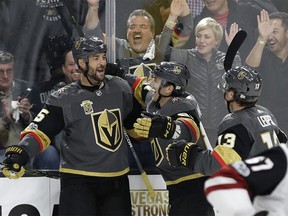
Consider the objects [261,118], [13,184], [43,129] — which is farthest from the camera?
[13,184]

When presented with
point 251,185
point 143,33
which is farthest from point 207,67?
point 251,185

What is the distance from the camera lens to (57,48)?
200 inches

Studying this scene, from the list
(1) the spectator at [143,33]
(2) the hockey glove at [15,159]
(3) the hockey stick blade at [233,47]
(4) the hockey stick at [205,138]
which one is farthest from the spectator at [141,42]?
(2) the hockey glove at [15,159]

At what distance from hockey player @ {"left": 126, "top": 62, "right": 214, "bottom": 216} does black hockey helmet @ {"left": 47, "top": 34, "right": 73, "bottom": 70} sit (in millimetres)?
677

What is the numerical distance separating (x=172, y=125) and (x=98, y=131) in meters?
0.51

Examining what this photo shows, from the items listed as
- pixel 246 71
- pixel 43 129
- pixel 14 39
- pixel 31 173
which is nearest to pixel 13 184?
pixel 31 173

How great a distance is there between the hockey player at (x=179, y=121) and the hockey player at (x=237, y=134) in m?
0.25

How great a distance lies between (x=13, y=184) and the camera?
5.03m

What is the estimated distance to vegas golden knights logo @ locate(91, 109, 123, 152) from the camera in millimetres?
4684

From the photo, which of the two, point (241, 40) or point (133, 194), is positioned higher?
point (241, 40)

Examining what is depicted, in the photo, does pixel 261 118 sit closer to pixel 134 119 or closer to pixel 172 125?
pixel 172 125

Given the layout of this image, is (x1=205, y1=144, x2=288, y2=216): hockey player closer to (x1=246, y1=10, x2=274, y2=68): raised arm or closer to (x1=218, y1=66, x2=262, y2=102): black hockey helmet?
(x1=218, y1=66, x2=262, y2=102): black hockey helmet

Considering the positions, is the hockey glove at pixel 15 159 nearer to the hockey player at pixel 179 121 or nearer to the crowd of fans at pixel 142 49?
the crowd of fans at pixel 142 49

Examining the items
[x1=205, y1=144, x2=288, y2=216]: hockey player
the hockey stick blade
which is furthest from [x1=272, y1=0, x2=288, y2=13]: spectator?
[x1=205, y1=144, x2=288, y2=216]: hockey player
